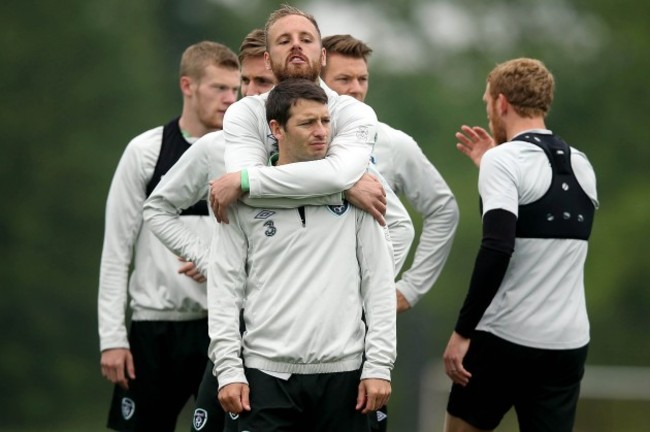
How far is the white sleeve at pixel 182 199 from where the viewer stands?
697cm

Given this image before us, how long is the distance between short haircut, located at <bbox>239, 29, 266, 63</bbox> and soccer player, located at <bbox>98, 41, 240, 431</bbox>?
0.49 meters

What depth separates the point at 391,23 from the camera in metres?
36.0

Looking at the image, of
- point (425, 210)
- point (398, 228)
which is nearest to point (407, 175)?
point (425, 210)

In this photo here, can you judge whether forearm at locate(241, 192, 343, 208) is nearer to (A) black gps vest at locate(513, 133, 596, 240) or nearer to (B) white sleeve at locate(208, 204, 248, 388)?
(B) white sleeve at locate(208, 204, 248, 388)

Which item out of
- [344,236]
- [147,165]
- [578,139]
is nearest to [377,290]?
[344,236]

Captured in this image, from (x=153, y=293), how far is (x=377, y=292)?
197 centimetres

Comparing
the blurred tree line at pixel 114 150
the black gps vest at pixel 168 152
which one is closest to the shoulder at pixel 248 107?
the black gps vest at pixel 168 152

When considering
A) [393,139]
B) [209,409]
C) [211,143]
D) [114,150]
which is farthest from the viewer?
[114,150]

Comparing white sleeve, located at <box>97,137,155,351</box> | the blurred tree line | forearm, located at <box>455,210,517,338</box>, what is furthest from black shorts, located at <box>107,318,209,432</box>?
the blurred tree line

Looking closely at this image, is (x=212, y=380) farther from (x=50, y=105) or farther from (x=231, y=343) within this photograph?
(x=50, y=105)

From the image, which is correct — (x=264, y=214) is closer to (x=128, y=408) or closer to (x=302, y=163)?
(x=302, y=163)

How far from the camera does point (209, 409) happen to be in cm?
654

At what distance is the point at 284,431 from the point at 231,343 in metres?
0.39

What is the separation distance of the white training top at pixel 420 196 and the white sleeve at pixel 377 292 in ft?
4.80
